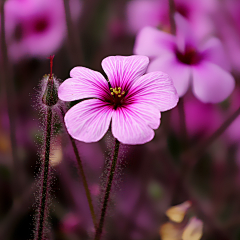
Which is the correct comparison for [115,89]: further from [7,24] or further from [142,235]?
[7,24]

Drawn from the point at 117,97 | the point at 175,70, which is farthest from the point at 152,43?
the point at 117,97

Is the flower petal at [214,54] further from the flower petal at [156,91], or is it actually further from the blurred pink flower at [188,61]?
the flower petal at [156,91]

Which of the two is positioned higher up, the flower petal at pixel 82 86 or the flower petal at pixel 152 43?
the flower petal at pixel 152 43

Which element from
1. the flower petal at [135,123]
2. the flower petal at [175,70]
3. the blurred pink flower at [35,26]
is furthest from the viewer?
the blurred pink flower at [35,26]

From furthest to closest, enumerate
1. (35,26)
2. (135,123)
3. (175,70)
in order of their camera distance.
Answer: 1. (35,26)
2. (175,70)
3. (135,123)

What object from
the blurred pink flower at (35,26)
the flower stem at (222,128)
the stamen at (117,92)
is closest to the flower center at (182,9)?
the blurred pink flower at (35,26)

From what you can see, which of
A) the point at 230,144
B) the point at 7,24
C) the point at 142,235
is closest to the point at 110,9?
the point at 7,24

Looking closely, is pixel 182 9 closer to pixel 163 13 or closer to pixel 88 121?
pixel 163 13
